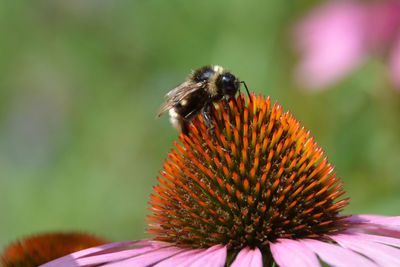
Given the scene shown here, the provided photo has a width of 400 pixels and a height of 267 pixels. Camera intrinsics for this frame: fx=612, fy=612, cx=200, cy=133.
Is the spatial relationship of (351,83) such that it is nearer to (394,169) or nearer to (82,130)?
(394,169)

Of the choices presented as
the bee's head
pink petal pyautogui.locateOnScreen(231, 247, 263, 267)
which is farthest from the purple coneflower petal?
the bee's head

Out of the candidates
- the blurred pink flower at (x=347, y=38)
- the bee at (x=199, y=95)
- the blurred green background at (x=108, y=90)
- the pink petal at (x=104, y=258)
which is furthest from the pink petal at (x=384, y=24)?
the pink petal at (x=104, y=258)

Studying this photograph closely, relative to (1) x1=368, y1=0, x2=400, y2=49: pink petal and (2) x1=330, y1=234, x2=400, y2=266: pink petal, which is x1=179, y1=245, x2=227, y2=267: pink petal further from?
(1) x1=368, y1=0, x2=400, y2=49: pink petal

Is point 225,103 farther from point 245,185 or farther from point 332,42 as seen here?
point 332,42

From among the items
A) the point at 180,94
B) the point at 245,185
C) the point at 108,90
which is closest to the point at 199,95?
the point at 180,94

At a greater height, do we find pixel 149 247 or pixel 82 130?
pixel 82 130

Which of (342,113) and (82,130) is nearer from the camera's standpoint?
(342,113)

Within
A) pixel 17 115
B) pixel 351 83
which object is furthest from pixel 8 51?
pixel 351 83

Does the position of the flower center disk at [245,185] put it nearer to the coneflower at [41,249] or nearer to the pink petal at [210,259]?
the pink petal at [210,259]
